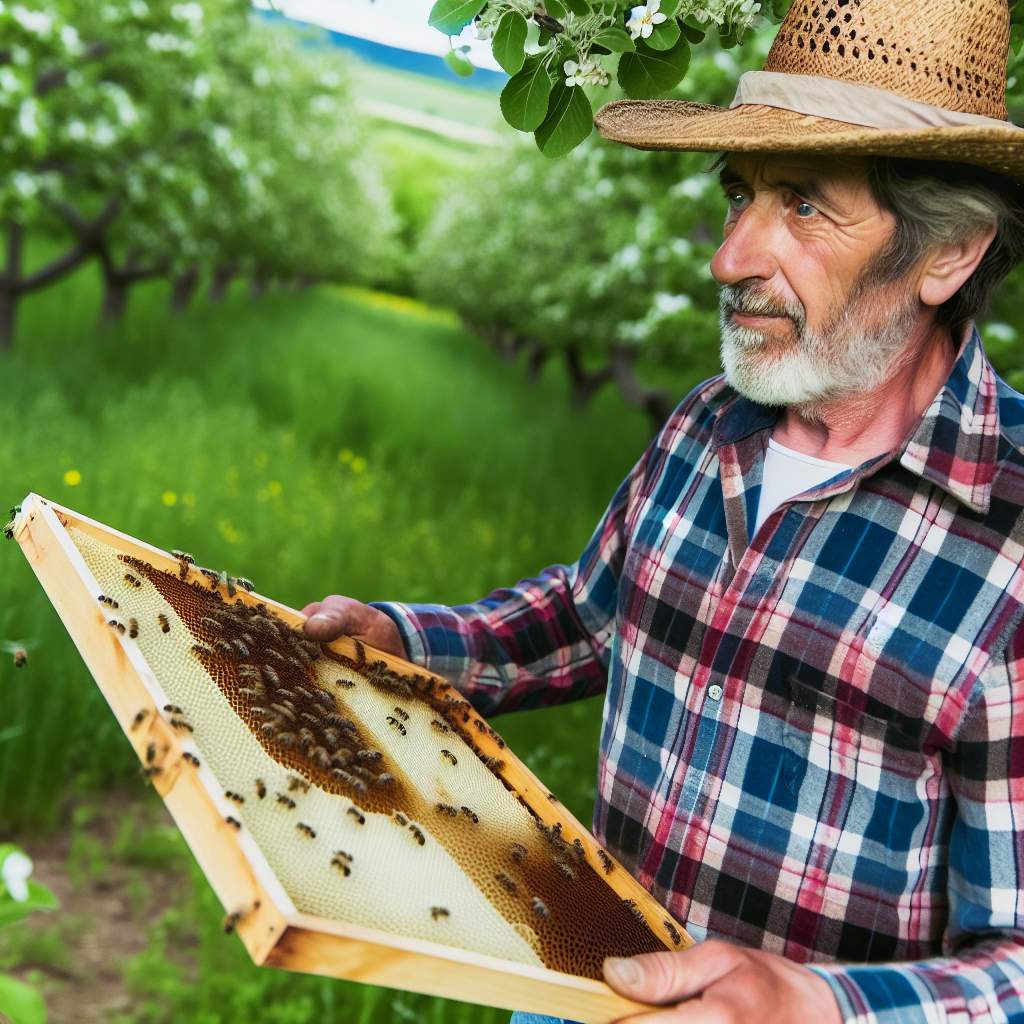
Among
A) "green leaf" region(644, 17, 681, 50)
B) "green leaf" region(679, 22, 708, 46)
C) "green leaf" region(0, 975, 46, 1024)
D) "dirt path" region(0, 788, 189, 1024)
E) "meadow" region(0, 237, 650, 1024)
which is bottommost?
"dirt path" region(0, 788, 189, 1024)

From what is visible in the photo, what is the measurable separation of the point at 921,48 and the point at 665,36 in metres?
0.49

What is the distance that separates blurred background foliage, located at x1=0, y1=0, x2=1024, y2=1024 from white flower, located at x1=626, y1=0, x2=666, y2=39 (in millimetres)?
747

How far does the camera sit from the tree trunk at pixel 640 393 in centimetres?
1240

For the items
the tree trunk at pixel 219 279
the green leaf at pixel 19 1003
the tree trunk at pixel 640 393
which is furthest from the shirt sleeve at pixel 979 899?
the tree trunk at pixel 219 279

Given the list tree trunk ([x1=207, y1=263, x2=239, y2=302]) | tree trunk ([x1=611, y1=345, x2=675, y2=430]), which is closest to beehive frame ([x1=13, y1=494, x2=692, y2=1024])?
tree trunk ([x1=611, y1=345, x2=675, y2=430])

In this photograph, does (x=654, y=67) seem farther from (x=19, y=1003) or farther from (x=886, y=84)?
(x=19, y=1003)

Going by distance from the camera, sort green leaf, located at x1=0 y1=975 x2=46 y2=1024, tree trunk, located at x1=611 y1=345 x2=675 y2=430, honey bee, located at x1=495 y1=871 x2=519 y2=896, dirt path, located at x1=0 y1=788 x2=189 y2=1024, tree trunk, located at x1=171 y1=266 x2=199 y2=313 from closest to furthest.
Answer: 1. green leaf, located at x1=0 y1=975 x2=46 y2=1024
2. honey bee, located at x1=495 y1=871 x2=519 y2=896
3. dirt path, located at x1=0 y1=788 x2=189 y2=1024
4. tree trunk, located at x1=611 y1=345 x2=675 y2=430
5. tree trunk, located at x1=171 y1=266 x2=199 y2=313

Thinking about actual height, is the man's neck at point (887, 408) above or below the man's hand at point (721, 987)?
above

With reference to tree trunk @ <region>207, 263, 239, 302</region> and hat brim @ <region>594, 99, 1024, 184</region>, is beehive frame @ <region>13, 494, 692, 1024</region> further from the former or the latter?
tree trunk @ <region>207, 263, 239, 302</region>

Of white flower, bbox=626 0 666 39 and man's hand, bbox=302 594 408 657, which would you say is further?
man's hand, bbox=302 594 408 657

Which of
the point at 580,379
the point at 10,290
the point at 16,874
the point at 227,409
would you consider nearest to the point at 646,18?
the point at 16,874

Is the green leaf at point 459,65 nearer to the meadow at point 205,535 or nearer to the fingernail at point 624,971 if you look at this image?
the fingernail at point 624,971

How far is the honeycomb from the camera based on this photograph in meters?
1.56

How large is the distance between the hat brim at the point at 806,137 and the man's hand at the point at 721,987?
4.57 ft
